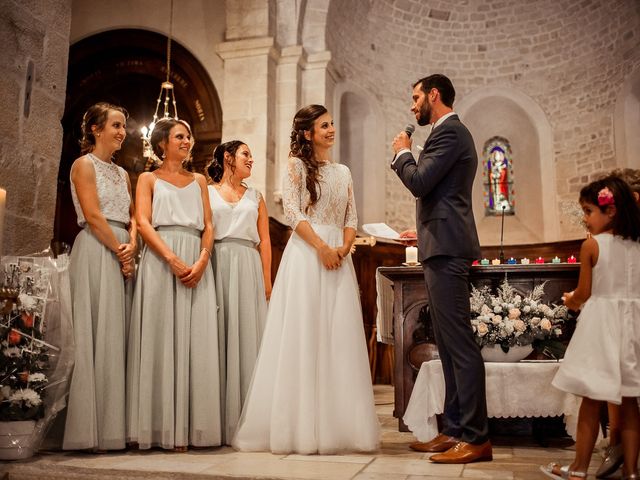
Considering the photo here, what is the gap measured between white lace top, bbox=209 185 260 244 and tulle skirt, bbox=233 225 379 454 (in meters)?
0.60

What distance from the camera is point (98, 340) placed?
11.5 feet

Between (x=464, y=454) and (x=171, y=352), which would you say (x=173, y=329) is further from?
(x=464, y=454)

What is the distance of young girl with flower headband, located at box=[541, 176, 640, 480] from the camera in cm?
275

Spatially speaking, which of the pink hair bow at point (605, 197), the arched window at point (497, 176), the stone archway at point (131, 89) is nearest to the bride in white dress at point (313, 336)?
the pink hair bow at point (605, 197)

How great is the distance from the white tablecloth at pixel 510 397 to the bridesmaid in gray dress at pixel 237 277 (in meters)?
1.08

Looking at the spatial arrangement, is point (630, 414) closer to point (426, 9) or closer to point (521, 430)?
point (521, 430)

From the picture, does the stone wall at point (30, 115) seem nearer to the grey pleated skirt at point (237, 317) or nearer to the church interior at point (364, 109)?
the church interior at point (364, 109)

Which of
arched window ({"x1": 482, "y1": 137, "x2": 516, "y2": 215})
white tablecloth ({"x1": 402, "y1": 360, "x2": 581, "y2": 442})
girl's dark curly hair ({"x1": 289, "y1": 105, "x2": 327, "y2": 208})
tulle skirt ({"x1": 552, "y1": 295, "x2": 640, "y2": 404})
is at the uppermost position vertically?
arched window ({"x1": 482, "y1": 137, "x2": 516, "y2": 215})

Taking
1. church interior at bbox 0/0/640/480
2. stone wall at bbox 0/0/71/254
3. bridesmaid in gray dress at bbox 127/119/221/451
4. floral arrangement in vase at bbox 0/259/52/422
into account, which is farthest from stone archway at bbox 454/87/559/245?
floral arrangement in vase at bbox 0/259/52/422

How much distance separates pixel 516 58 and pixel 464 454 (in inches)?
376

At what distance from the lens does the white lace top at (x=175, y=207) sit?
380 centimetres

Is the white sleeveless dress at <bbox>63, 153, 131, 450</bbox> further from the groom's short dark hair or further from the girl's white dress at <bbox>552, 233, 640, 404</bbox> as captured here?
the girl's white dress at <bbox>552, 233, 640, 404</bbox>

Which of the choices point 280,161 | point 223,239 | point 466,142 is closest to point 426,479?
point 466,142

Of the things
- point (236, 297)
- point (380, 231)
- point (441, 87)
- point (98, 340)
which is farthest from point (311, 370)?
point (441, 87)
